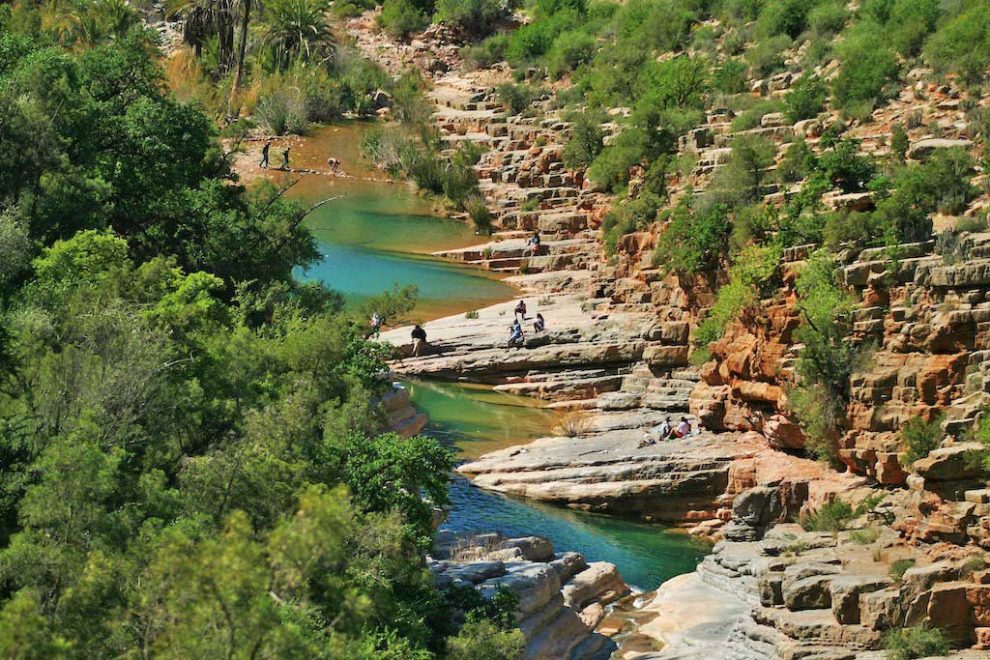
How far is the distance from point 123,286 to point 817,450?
60.3 ft

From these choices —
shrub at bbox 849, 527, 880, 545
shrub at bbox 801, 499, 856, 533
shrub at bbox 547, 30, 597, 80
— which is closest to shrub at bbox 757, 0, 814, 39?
shrub at bbox 547, 30, 597, 80

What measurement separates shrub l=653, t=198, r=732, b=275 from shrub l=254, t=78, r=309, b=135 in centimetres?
3896

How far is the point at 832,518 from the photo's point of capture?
40.1 m

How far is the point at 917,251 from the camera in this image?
42719 millimetres

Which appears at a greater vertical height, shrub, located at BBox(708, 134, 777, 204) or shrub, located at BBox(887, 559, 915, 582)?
shrub, located at BBox(708, 134, 777, 204)

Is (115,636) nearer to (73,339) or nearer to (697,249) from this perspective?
(73,339)

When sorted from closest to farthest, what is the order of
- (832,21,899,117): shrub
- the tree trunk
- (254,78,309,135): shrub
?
(832,21,899,117): shrub → the tree trunk → (254,78,309,135): shrub

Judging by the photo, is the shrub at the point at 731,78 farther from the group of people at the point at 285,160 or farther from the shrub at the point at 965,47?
the group of people at the point at 285,160

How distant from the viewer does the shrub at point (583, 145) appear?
76.7m

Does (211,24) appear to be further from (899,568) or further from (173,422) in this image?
(173,422)

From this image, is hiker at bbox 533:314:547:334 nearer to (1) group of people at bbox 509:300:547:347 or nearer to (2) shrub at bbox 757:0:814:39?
(1) group of people at bbox 509:300:547:347

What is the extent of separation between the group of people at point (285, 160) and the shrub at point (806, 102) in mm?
32993

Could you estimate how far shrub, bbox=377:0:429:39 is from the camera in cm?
10538

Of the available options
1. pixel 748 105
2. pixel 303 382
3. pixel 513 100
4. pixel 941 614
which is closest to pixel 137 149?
pixel 303 382
